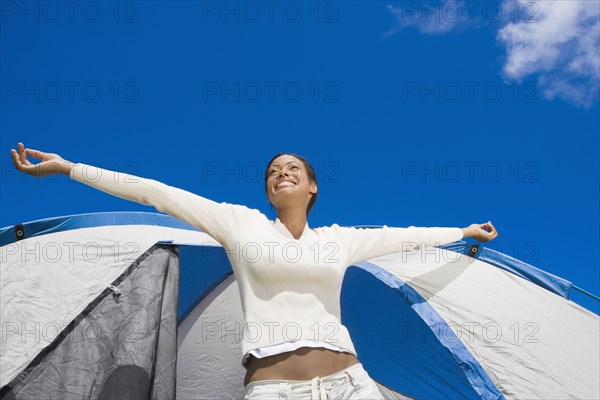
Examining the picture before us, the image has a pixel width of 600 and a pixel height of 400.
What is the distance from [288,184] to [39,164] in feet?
2.84

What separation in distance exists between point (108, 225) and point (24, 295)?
0.69 m

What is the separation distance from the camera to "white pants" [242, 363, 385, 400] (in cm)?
149

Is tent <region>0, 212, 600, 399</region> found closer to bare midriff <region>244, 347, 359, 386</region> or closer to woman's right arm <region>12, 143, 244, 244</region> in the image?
bare midriff <region>244, 347, 359, 386</region>

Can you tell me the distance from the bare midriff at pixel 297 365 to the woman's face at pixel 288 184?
588 mm

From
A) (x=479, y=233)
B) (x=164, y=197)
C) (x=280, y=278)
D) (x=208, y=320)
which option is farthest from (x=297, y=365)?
(x=208, y=320)

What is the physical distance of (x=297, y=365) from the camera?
154 centimetres

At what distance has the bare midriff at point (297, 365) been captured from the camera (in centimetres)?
153

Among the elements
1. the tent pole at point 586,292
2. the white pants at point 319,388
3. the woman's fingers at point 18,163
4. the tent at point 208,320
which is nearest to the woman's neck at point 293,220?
the tent at point 208,320

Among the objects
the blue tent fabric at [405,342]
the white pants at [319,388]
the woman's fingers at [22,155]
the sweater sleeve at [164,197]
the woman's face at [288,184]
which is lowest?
the white pants at [319,388]

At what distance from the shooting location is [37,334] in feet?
6.47

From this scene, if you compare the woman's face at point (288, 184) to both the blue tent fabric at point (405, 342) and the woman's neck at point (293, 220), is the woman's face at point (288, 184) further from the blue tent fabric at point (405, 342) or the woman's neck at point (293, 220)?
the blue tent fabric at point (405, 342)

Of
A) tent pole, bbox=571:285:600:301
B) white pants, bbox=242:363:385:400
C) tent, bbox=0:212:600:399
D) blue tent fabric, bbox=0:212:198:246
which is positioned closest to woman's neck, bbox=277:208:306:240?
tent, bbox=0:212:600:399

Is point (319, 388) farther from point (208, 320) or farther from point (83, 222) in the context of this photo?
point (208, 320)

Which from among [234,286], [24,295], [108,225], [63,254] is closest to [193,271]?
[234,286]
